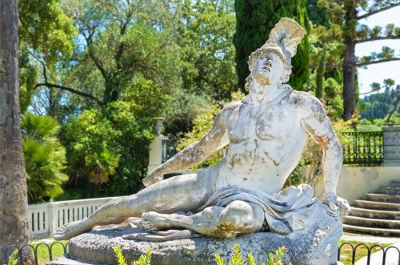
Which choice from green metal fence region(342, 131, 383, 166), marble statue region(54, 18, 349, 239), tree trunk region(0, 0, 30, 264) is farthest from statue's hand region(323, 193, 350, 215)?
green metal fence region(342, 131, 383, 166)

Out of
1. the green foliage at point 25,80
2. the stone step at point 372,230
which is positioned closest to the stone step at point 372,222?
the stone step at point 372,230

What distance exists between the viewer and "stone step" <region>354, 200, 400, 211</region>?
1062cm

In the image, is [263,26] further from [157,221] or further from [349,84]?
[157,221]

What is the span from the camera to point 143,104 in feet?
51.3

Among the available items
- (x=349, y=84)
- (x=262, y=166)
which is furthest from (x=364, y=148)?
(x=262, y=166)

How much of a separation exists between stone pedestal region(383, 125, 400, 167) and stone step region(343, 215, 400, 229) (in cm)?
280

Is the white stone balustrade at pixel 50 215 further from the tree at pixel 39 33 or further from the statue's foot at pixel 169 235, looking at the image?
the statue's foot at pixel 169 235

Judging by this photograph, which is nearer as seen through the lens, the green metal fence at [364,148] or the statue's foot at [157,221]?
the statue's foot at [157,221]

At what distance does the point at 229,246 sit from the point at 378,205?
9.24m

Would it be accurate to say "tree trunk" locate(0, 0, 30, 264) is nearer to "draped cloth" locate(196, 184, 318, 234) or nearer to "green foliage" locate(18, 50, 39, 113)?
"draped cloth" locate(196, 184, 318, 234)

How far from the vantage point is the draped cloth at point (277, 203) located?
120 inches

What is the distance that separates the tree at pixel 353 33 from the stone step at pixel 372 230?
6.69 metres

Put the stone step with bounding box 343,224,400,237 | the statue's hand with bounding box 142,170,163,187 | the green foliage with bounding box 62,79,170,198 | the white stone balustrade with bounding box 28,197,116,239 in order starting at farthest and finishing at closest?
the green foliage with bounding box 62,79,170,198, the white stone balustrade with bounding box 28,197,116,239, the stone step with bounding box 343,224,400,237, the statue's hand with bounding box 142,170,163,187

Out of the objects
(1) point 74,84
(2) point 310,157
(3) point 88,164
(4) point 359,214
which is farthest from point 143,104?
(4) point 359,214
